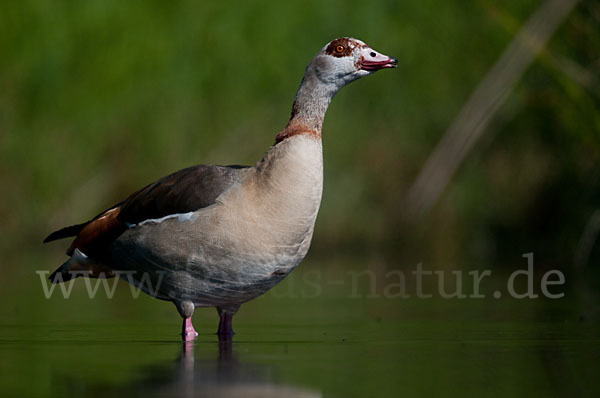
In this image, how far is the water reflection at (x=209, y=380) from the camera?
4.12 meters

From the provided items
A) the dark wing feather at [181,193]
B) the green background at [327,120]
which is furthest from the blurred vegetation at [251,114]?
the dark wing feather at [181,193]

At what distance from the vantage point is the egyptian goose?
598 centimetres

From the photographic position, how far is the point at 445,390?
418cm

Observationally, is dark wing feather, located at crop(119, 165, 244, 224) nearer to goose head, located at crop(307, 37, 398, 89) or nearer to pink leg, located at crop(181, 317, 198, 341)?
pink leg, located at crop(181, 317, 198, 341)

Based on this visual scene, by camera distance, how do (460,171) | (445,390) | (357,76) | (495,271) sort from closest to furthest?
(445,390)
(357,76)
(495,271)
(460,171)

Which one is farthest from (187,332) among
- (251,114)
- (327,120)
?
(251,114)

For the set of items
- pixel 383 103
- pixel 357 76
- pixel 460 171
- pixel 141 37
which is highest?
pixel 141 37

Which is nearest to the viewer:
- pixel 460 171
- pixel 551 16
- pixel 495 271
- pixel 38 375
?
pixel 38 375

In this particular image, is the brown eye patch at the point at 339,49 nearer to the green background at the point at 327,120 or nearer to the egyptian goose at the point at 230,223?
the egyptian goose at the point at 230,223

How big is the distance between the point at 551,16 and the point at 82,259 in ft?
14.5

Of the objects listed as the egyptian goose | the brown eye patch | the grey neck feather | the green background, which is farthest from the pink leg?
the green background

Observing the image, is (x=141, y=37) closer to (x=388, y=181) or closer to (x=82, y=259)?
(x=388, y=181)

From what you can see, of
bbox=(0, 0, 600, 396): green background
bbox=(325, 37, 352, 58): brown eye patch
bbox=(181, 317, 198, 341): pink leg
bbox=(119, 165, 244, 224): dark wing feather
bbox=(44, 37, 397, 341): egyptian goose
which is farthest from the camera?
bbox=(0, 0, 600, 396): green background

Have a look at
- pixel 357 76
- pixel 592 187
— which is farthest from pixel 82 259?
pixel 592 187
